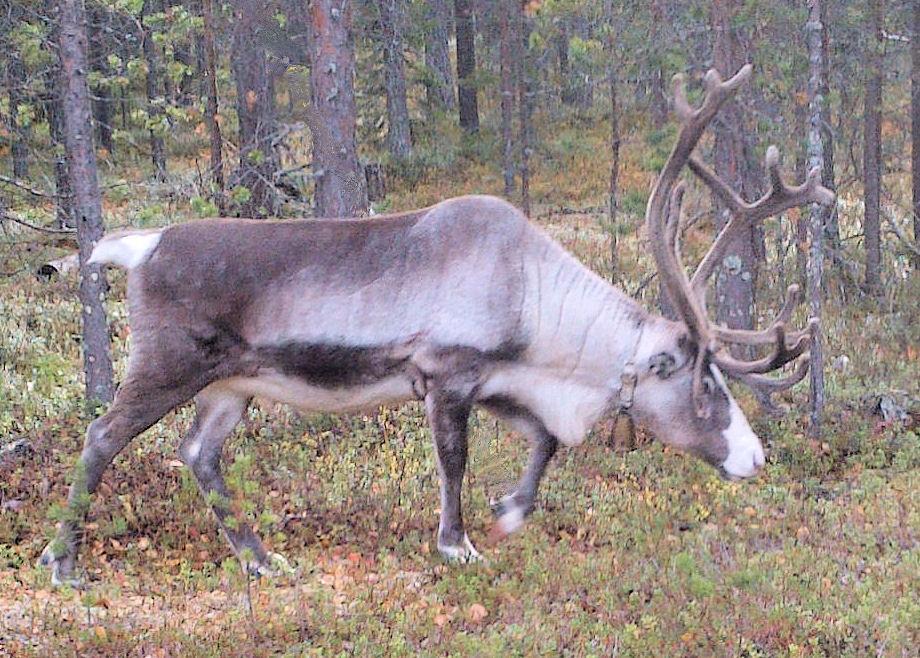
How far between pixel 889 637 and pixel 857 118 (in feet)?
38.5

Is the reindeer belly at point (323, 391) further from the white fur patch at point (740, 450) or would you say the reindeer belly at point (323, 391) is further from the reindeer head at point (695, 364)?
the white fur patch at point (740, 450)

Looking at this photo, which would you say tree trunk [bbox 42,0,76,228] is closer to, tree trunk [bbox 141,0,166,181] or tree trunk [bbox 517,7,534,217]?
tree trunk [bbox 141,0,166,181]

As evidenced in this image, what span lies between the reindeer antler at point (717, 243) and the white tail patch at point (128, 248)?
8.75ft

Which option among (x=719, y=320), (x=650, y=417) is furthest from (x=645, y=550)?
(x=719, y=320)

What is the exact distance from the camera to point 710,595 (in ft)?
17.8

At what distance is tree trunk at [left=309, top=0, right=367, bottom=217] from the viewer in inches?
349

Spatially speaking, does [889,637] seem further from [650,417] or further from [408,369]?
[408,369]

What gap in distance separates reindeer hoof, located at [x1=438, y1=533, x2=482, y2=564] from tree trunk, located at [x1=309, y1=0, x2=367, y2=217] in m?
3.35

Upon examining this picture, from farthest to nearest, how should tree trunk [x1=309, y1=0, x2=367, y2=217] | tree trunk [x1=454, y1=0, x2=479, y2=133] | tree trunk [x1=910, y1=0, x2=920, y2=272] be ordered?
tree trunk [x1=454, y1=0, x2=479, y2=133]
tree trunk [x1=910, y1=0, x2=920, y2=272]
tree trunk [x1=309, y1=0, x2=367, y2=217]

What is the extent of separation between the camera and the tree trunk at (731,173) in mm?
9594

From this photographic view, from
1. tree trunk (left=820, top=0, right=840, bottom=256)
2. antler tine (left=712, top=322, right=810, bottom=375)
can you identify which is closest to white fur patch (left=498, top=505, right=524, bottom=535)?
antler tine (left=712, top=322, right=810, bottom=375)

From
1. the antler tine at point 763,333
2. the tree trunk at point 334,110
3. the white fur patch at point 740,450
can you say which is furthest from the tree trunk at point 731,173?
the white fur patch at point 740,450

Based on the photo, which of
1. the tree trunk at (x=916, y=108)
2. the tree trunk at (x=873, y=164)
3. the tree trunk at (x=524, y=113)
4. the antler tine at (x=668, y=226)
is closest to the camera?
the antler tine at (x=668, y=226)

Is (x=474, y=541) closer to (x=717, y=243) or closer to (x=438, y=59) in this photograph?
(x=717, y=243)
